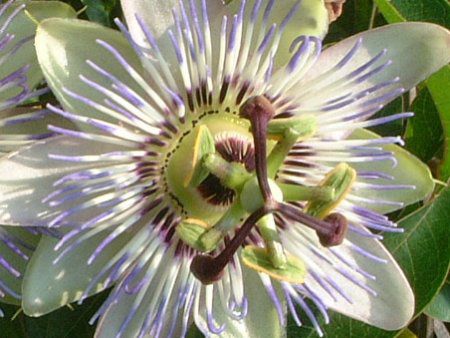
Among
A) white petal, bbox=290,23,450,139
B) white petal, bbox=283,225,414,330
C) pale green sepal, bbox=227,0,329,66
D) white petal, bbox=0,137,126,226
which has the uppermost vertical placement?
pale green sepal, bbox=227,0,329,66

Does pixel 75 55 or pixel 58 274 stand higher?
pixel 75 55

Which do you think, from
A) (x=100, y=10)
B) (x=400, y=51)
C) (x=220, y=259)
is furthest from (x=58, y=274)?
(x=400, y=51)

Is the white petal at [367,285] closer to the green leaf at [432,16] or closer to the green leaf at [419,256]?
the green leaf at [419,256]

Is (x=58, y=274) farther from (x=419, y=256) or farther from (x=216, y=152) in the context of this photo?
(x=419, y=256)

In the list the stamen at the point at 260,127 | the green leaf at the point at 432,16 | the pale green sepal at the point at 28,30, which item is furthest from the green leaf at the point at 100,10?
the green leaf at the point at 432,16

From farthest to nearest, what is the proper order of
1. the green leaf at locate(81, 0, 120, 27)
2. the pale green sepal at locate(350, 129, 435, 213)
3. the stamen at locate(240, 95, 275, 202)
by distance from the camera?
1. the green leaf at locate(81, 0, 120, 27)
2. the pale green sepal at locate(350, 129, 435, 213)
3. the stamen at locate(240, 95, 275, 202)

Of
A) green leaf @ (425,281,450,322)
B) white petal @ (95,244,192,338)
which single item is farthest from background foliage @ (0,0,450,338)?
white petal @ (95,244,192,338)

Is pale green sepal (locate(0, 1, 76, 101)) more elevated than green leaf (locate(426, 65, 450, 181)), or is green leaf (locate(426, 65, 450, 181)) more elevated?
pale green sepal (locate(0, 1, 76, 101))

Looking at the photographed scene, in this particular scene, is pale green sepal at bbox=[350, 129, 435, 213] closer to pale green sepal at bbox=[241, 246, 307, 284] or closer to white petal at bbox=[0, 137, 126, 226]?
pale green sepal at bbox=[241, 246, 307, 284]
